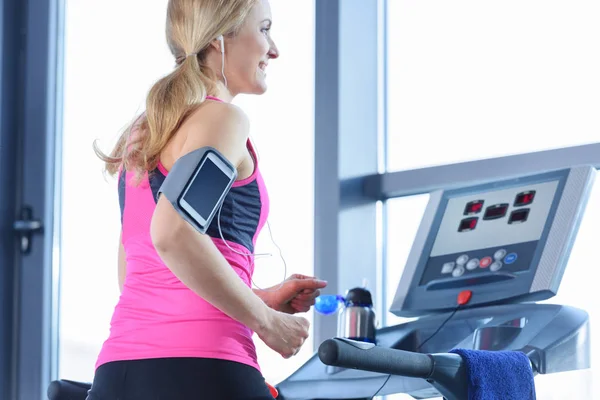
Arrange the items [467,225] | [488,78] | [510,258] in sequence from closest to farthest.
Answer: [510,258], [467,225], [488,78]

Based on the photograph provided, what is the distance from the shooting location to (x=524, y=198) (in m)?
2.10

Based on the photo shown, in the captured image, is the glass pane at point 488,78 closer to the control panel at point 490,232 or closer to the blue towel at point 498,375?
the control panel at point 490,232

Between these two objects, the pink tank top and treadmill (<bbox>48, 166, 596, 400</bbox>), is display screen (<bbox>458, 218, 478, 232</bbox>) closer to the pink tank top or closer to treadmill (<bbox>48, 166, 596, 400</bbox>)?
treadmill (<bbox>48, 166, 596, 400</bbox>)

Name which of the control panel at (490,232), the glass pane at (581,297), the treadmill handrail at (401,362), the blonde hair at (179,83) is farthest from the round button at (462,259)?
the blonde hair at (179,83)

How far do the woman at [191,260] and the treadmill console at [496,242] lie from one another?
60cm

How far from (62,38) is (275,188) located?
110 centimetres

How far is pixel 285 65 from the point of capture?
10.0 feet

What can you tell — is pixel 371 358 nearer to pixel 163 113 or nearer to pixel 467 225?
pixel 163 113

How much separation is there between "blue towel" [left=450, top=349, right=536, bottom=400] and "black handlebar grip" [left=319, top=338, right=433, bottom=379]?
10 cm

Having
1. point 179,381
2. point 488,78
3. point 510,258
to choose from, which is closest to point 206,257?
point 179,381

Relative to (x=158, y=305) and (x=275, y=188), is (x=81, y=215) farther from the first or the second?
(x=158, y=305)

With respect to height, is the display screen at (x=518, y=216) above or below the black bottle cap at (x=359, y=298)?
above

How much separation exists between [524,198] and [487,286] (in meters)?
0.21

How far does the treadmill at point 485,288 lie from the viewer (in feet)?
5.89
